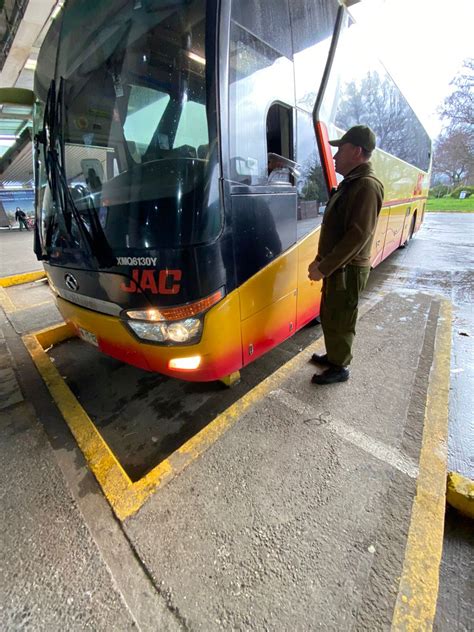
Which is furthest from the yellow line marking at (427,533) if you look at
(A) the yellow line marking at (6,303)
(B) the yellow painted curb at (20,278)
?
(B) the yellow painted curb at (20,278)

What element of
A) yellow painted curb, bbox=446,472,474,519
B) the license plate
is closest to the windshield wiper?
the license plate

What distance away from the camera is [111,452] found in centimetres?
200

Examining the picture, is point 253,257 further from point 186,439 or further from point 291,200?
point 186,439

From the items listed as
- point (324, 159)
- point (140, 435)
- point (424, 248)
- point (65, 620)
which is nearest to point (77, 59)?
point (324, 159)

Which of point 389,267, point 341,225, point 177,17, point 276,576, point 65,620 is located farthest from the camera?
point 389,267

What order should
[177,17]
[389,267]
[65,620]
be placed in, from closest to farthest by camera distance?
[65,620] < [177,17] < [389,267]

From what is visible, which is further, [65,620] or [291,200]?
[291,200]

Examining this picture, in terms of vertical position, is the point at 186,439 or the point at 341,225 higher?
the point at 341,225

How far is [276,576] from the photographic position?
1.34 metres

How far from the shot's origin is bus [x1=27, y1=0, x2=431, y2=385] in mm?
1640

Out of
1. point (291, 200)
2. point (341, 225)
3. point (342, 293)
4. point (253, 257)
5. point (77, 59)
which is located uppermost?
point (77, 59)

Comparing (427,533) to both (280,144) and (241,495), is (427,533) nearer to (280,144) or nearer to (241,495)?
(241,495)

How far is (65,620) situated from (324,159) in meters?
3.44

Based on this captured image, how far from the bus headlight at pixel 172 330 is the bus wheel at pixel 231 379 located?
88 centimetres
